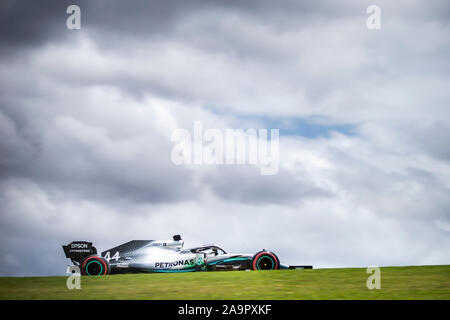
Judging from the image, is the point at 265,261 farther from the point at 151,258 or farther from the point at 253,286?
the point at 253,286

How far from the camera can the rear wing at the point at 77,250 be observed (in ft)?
55.6

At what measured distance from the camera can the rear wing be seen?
55.6 feet

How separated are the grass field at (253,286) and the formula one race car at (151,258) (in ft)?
9.14

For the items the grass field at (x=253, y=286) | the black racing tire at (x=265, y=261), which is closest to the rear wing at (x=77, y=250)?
the grass field at (x=253, y=286)

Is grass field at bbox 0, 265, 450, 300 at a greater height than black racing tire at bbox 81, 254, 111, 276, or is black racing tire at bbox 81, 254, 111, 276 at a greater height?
black racing tire at bbox 81, 254, 111, 276

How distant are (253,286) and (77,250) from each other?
334 inches

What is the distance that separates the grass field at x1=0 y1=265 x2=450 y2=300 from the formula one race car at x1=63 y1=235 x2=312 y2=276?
2.79 meters

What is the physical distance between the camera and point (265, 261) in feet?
52.5

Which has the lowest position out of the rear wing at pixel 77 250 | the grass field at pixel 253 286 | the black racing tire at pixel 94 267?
the grass field at pixel 253 286

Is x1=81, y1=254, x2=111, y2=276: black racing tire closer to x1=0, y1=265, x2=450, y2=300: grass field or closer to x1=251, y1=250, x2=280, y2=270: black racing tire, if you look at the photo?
x1=0, y1=265, x2=450, y2=300: grass field

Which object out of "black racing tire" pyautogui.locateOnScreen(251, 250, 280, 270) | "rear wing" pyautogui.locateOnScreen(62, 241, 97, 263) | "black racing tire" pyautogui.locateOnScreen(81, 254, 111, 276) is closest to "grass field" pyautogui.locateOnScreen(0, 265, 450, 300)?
"black racing tire" pyautogui.locateOnScreen(251, 250, 280, 270)

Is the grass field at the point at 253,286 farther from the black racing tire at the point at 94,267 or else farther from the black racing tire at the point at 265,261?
the black racing tire at the point at 94,267

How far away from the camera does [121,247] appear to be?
17.0 meters
